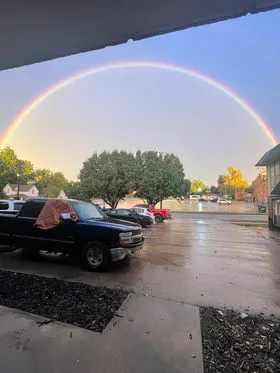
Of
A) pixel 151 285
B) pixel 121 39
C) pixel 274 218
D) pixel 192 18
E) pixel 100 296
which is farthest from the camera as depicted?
pixel 274 218

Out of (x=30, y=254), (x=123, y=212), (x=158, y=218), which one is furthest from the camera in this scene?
(x=158, y=218)

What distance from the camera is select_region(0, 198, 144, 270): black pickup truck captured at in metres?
7.17

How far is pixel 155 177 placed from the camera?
34531 mm

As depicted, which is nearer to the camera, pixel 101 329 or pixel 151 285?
pixel 101 329

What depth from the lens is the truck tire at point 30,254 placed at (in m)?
8.29

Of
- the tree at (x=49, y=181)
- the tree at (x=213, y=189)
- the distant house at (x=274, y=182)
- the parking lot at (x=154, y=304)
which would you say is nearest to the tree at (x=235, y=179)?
the tree at (x=213, y=189)

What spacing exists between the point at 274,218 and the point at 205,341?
2166cm

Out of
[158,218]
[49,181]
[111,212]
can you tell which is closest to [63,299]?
[111,212]

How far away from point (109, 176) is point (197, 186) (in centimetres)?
10170

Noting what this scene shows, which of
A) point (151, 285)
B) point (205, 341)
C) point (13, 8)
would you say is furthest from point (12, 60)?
point (151, 285)

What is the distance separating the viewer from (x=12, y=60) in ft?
11.6

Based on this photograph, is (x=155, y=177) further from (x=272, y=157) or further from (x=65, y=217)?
(x=65, y=217)

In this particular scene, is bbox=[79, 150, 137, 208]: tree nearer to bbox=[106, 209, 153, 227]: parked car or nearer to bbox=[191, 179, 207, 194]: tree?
bbox=[106, 209, 153, 227]: parked car

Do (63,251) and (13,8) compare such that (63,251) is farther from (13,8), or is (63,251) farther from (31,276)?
(13,8)
